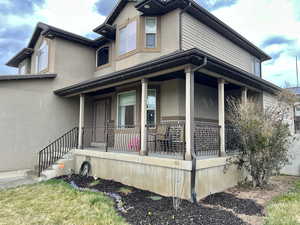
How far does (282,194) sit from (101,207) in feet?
16.0

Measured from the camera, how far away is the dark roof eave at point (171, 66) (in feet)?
18.1

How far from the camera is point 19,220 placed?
4.61 meters

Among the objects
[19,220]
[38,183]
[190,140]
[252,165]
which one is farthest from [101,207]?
[252,165]

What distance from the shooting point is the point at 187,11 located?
8797 millimetres

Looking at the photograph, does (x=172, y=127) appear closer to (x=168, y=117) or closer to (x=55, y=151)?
→ (x=168, y=117)

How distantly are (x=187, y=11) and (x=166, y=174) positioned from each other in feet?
21.1

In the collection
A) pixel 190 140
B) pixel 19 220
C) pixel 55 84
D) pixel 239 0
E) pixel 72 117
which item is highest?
pixel 239 0

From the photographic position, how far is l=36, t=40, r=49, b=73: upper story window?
1225 centimetres

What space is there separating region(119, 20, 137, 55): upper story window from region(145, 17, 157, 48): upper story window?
0.59 m

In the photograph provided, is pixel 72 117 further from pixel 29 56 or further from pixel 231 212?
pixel 231 212

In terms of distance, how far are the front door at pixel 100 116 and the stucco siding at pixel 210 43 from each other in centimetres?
521

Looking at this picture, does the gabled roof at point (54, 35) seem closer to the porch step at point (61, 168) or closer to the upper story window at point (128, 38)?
the upper story window at point (128, 38)

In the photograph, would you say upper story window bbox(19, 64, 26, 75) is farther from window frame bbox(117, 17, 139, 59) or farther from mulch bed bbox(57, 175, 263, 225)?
mulch bed bbox(57, 175, 263, 225)

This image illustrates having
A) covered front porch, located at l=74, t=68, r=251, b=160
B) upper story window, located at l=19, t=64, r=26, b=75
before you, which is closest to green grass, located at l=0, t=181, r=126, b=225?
covered front porch, located at l=74, t=68, r=251, b=160
